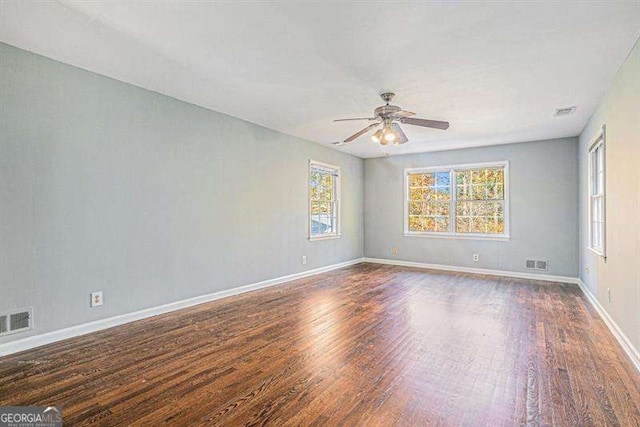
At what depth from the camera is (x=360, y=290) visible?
17.0ft

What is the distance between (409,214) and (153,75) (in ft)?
18.9

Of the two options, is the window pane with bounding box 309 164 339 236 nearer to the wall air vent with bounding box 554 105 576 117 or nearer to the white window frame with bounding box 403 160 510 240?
the white window frame with bounding box 403 160 510 240

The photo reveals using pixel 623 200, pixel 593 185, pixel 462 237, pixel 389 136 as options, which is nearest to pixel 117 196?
pixel 389 136

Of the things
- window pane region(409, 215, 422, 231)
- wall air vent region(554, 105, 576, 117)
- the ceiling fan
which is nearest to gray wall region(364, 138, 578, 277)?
window pane region(409, 215, 422, 231)

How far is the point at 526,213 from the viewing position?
627 cm

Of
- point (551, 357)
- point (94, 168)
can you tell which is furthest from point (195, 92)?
point (551, 357)

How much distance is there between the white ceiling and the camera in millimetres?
2334

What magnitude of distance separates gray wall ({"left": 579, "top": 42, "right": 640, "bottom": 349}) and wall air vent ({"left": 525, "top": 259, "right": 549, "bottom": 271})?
2.00 m

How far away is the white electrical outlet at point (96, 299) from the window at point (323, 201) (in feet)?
11.9

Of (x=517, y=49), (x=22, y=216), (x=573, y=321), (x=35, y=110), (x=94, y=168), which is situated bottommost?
(x=573, y=321)

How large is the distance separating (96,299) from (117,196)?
105cm

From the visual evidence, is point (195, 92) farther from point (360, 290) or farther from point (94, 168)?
point (360, 290)

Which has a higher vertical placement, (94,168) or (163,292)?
(94,168)

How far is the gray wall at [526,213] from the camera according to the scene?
591 cm
